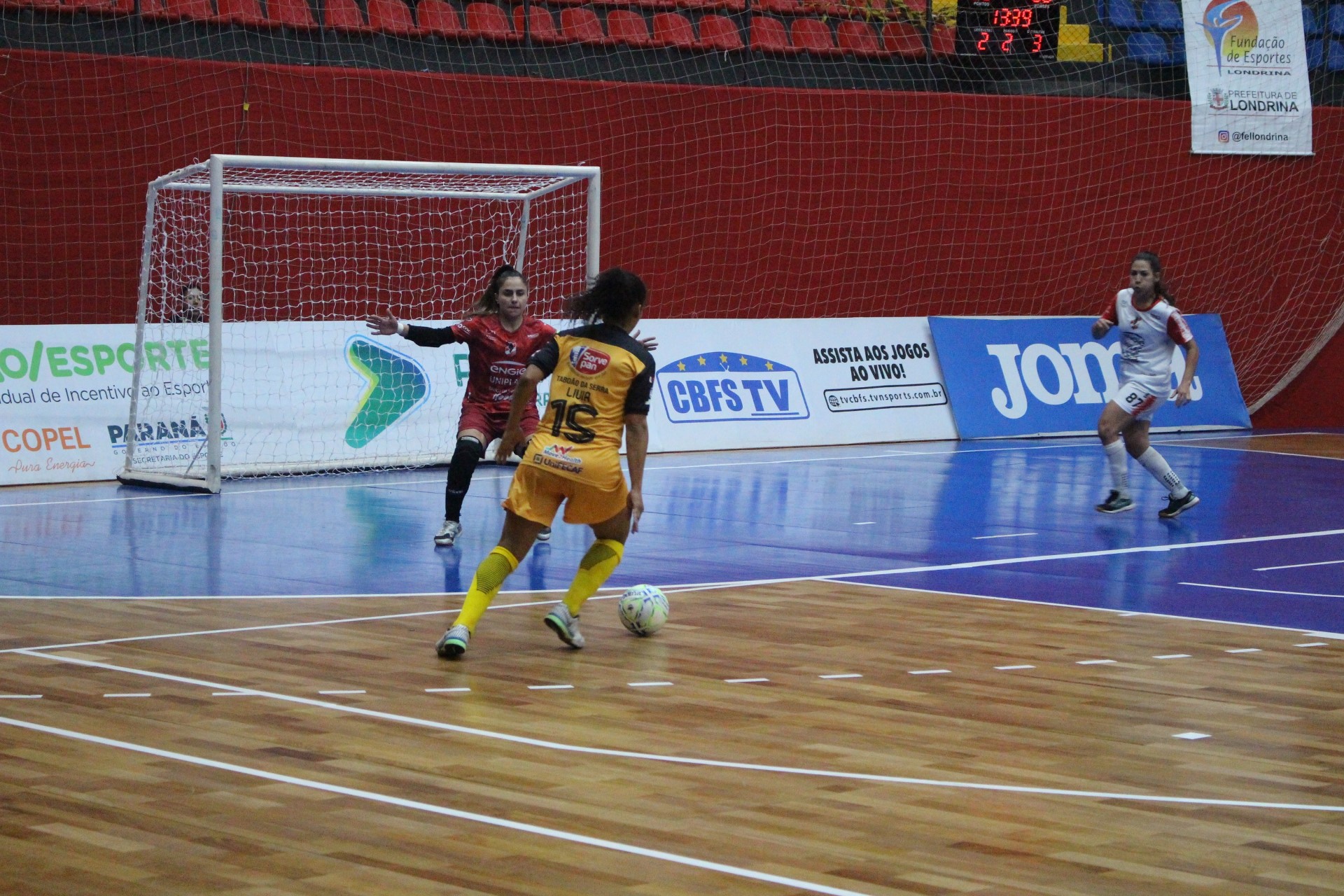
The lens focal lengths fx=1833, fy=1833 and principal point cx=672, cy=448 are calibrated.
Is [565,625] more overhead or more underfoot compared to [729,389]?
more underfoot

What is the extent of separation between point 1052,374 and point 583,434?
13925mm

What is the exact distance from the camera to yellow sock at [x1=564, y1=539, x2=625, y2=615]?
8164mm

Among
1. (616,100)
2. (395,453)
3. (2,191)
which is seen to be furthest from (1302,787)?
(616,100)

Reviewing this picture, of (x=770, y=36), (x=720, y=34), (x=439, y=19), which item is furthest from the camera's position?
(x=770, y=36)

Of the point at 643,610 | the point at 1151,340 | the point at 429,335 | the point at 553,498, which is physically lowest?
the point at 643,610

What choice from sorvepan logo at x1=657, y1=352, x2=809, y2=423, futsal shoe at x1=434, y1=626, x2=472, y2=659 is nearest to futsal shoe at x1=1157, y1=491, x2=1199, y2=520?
sorvepan logo at x1=657, y1=352, x2=809, y2=423

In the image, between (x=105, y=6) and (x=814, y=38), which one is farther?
(x=814, y=38)

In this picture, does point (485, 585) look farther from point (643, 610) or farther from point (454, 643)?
point (643, 610)

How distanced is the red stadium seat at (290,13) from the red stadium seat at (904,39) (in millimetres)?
7021

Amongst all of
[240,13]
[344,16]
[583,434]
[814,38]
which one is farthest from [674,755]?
[814,38]

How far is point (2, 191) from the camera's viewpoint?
15.1m

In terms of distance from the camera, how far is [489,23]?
18.3 metres

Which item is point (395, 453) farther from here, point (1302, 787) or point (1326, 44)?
point (1326, 44)

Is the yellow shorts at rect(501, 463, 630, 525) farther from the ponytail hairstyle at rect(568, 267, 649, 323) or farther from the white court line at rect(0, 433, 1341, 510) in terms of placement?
the white court line at rect(0, 433, 1341, 510)
